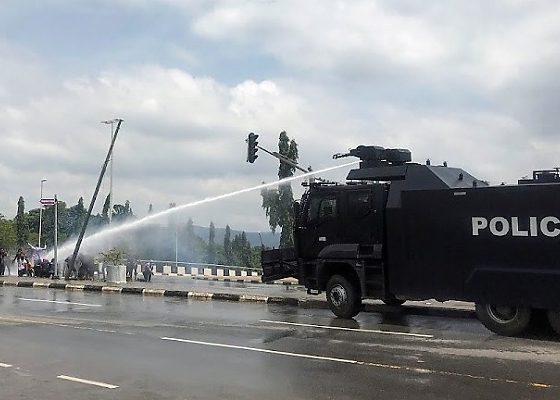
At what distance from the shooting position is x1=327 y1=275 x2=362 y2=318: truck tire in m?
14.4

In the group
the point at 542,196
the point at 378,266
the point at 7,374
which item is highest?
the point at 542,196

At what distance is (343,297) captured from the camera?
47.6 feet

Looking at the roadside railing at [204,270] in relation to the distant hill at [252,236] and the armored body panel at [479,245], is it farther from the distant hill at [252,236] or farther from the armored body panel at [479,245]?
the armored body panel at [479,245]

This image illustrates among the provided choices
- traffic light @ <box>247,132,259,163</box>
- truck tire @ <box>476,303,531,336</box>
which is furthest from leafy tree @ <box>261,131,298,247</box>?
truck tire @ <box>476,303,531,336</box>

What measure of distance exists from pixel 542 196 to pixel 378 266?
3.79 metres

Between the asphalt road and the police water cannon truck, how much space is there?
70 centimetres

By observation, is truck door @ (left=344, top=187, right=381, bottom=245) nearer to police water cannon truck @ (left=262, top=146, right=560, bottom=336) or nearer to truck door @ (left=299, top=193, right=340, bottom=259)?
police water cannon truck @ (left=262, top=146, right=560, bottom=336)

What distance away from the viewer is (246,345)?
1106 cm

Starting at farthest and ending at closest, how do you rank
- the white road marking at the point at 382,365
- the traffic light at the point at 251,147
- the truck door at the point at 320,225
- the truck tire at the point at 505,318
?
the traffic light at the point at 251,147 < the truck door at the point at 320,225 < the truck tire at the point at 505,318 < the white road marking at the point at 382,365

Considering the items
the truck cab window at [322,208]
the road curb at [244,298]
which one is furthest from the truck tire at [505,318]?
the truck cab window at [322,208]

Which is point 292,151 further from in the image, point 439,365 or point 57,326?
point 439,365

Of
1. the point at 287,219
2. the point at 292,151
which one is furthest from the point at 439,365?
the point at 292,151

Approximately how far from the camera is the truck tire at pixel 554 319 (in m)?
11.5

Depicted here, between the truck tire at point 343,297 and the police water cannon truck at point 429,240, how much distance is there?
0.02m
